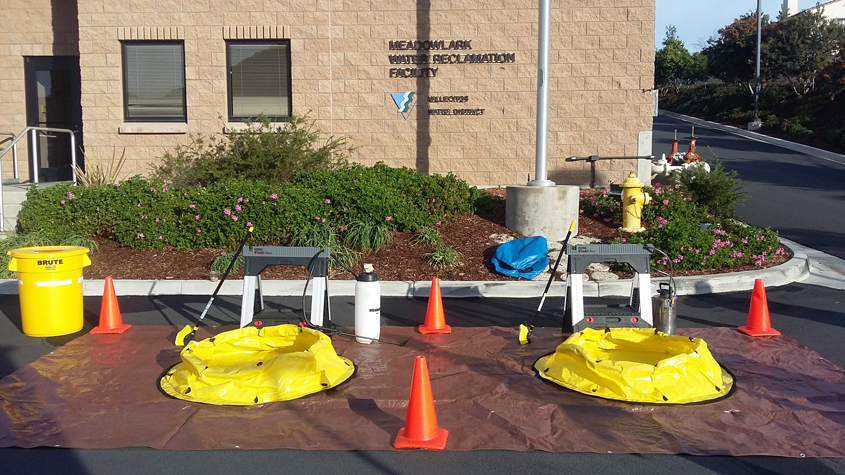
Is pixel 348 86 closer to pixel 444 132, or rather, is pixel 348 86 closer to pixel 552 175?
pixel 444 132

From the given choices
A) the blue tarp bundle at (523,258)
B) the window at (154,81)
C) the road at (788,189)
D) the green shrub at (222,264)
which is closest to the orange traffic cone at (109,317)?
the green shrub at (222,264)

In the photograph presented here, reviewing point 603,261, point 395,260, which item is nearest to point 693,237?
point 603,261

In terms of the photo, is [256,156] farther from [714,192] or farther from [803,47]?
[803,47]

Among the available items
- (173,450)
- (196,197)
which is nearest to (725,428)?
(173,450)

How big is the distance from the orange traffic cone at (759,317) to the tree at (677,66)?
48.4 metres

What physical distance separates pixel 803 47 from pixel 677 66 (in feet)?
60.9

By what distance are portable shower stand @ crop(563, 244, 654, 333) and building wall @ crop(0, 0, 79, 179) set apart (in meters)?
12.5

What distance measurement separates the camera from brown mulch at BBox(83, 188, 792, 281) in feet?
33.5

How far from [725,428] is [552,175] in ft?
30.9

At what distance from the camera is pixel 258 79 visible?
14391mm

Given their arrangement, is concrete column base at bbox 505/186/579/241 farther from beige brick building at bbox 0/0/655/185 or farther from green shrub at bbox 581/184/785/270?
beige brick building at bbox 0/0/655/185

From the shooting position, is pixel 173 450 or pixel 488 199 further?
pixel 488 199

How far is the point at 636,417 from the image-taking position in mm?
5191

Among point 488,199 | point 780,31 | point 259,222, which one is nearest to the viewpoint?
point 259,222
